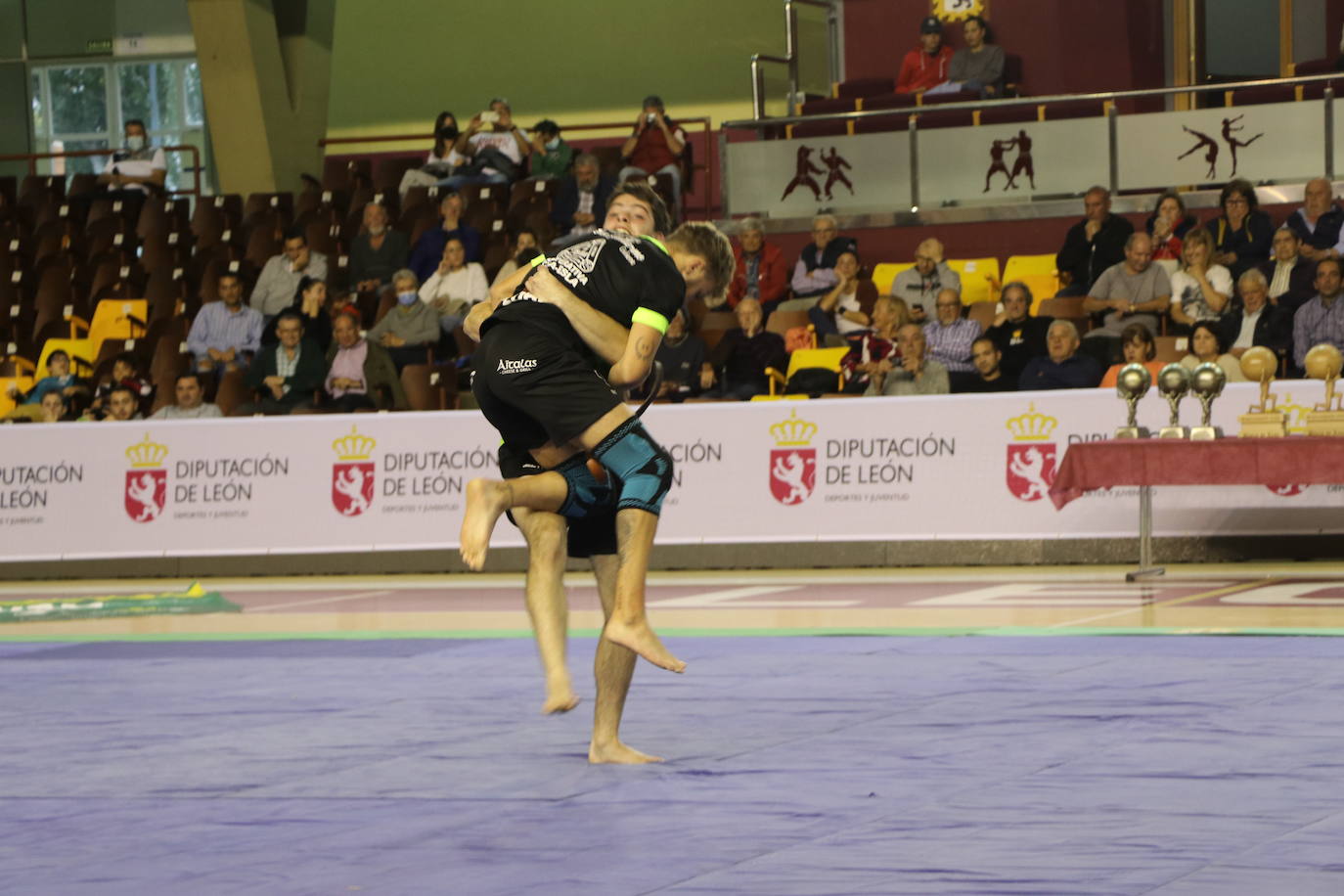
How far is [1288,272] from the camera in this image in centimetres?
1466

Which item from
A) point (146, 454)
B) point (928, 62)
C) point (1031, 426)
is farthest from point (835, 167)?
point (146, 454)

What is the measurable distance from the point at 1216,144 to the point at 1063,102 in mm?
1424

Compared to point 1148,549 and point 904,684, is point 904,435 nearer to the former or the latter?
point 1148,549

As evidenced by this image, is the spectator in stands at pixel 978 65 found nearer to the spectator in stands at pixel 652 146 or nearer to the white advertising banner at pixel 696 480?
the spectator in stands at pixel 652 146

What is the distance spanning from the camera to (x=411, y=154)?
25094mm

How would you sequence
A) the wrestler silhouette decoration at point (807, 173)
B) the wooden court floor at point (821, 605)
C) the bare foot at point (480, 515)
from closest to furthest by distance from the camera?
the bare foot at point (480, 515)
the wooden court floor at point (821, 605)
the wrestler silhouette decoration at point (807, 173)

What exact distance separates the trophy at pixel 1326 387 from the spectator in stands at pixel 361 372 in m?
7.28

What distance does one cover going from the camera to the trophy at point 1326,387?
11.5m

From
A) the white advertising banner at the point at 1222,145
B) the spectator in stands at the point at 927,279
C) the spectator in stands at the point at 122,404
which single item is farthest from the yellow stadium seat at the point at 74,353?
the white advertising banner at the point at 1222,145

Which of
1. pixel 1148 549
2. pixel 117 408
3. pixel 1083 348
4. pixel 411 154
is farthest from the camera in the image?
pixel 411 154

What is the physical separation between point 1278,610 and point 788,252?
9522 millimetres

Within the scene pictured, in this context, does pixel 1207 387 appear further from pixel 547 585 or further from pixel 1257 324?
pixel 547 585

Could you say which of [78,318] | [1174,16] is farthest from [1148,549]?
[78,318]

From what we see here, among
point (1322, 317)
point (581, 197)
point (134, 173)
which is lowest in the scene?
point (1322, 317)
